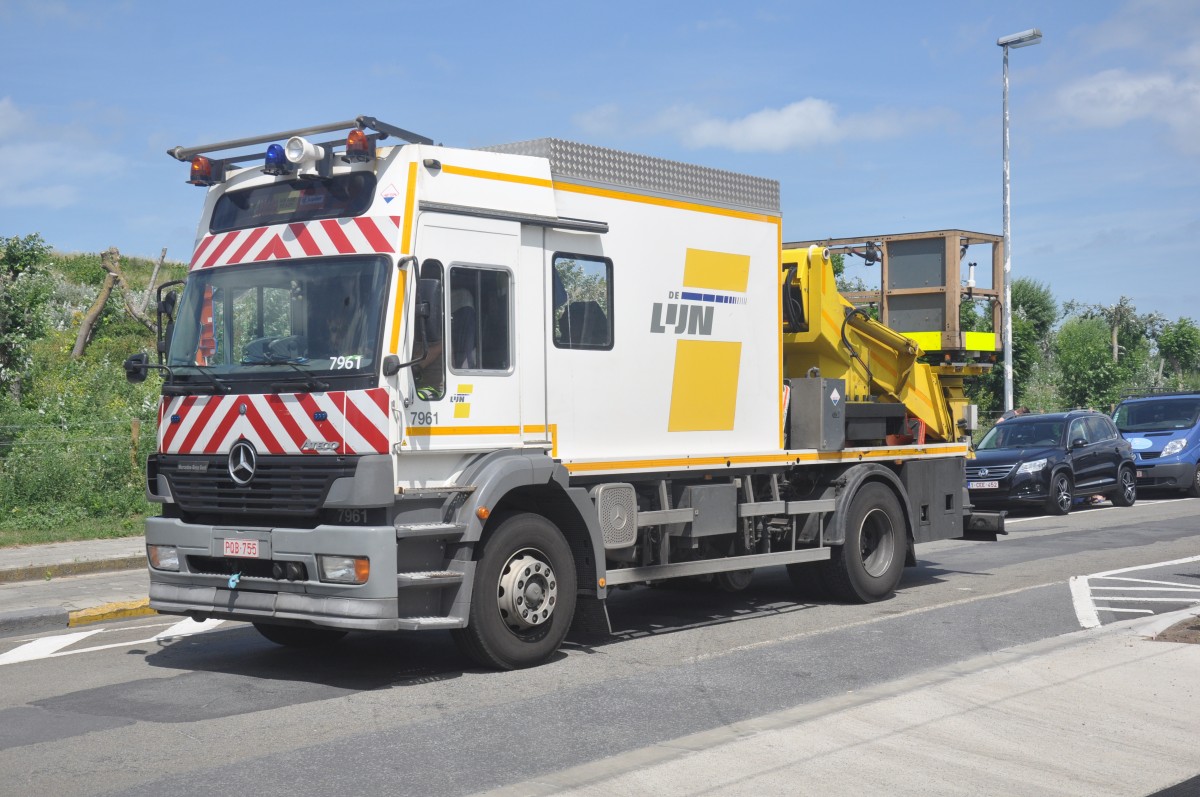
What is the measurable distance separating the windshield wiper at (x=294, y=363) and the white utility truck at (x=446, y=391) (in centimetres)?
1

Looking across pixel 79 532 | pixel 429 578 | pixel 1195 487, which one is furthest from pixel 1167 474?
pixel 429 578

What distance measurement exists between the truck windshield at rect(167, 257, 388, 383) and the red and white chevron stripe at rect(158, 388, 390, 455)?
0.17 meters

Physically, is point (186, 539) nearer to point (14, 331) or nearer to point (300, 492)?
point (300, 492)

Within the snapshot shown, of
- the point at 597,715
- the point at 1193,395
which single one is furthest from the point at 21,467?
the point at 1193,395

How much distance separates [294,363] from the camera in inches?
319

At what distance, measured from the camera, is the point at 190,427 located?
852 centimetres

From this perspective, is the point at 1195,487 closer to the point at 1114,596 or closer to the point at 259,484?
the point at 1114,596

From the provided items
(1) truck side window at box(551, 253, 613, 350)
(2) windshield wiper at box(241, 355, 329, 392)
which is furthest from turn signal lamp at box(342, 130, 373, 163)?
(1) truck side window at box(551, 253, 613, 350)

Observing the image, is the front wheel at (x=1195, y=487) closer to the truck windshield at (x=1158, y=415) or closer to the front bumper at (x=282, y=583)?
the truck windshield at (x=1158, y=415)

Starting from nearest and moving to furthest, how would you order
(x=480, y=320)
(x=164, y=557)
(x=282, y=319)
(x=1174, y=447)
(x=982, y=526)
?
(x=282, y=319)
(x=480, y=320)
(x=164, y=557)
(x=982, y=526)
(x=1174, y=447)

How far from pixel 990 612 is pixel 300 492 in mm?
6122

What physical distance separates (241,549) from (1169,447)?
21087 mm

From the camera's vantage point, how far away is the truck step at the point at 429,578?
7.79 metres

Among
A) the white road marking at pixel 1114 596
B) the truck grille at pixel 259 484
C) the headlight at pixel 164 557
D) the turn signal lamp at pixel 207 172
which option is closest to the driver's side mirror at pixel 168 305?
the turn signal lamp at pixel 207 172
